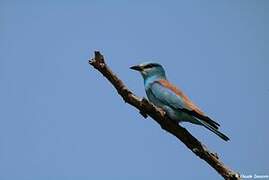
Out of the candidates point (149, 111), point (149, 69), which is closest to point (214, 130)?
point (149, 111)

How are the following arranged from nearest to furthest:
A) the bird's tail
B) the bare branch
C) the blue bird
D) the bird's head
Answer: the bare branch, the bird's tail, the blue bird, the bird's head

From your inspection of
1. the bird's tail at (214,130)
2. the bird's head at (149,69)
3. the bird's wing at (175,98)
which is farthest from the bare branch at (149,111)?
the bird's head at (149,69)

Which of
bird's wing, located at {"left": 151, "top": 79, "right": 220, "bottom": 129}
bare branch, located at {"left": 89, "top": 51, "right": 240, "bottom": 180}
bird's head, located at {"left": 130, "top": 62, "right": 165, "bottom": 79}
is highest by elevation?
bird's head, located at {"left": 130, "top": 62, "right": 165, "bottom": 79}

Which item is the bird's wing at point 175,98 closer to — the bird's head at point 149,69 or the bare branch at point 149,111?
the bird's head at point 149,69

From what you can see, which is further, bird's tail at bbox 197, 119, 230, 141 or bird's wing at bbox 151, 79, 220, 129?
bird's wing at bbox 151, 79, 220, 129

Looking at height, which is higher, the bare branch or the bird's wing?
the bird's wing

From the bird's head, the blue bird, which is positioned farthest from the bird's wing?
the bird's head

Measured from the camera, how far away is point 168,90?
283 inches

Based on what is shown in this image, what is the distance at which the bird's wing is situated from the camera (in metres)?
6.49

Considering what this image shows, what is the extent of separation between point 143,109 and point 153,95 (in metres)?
1.49

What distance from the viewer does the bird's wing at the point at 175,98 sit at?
6492 millimetres

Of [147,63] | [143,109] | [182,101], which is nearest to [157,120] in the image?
[143,109]

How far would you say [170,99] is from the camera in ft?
22.9

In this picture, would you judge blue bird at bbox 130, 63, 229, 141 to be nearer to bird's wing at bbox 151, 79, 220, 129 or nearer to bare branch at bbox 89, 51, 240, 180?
bird's wing at bbox 151, 79, 220, 129
